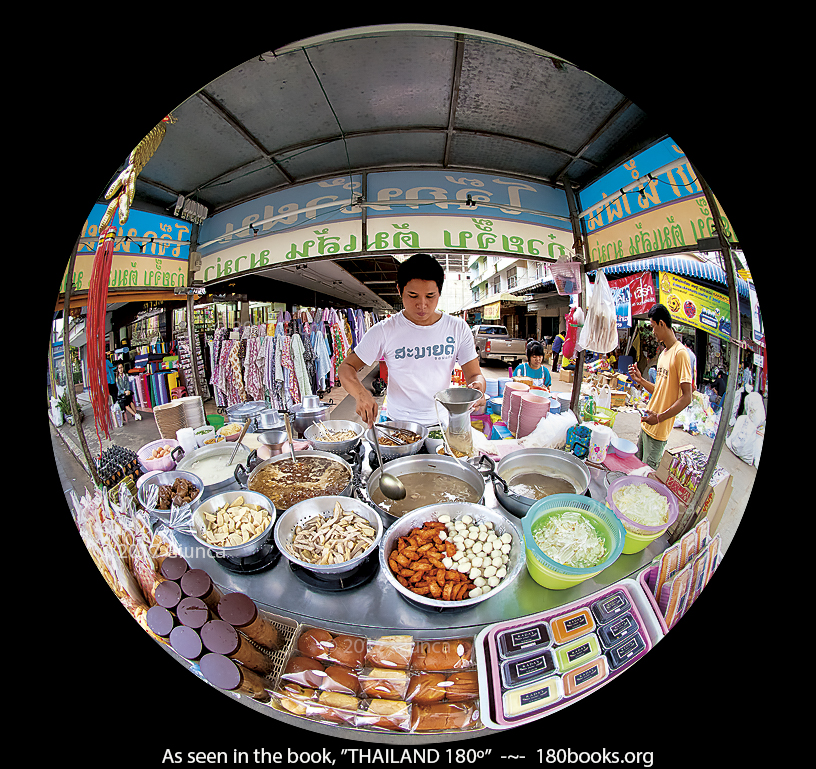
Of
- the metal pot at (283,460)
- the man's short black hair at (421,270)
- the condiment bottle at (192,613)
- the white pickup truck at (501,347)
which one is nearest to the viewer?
the condiment bottle at (192,613)

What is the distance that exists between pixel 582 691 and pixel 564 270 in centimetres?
177

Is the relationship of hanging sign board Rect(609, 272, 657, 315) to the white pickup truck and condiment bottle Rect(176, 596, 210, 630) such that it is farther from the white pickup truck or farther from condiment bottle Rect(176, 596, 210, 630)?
condiment bottle Rect(176, 596, 210, 630)

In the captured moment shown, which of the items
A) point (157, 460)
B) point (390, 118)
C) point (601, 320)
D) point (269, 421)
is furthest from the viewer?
point (269, 421)

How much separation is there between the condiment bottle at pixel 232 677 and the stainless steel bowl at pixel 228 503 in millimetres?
354

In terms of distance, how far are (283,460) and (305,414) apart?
244mm

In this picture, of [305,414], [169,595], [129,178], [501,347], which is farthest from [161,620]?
[501,347]

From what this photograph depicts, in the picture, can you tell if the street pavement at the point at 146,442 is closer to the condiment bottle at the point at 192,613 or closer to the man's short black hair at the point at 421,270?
the man's short black hair at the point at 421,270

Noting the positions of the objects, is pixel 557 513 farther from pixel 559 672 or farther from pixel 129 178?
pixel 129 178

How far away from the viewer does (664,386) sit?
3.80 ft

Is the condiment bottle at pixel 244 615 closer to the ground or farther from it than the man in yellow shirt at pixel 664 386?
closer to the ground

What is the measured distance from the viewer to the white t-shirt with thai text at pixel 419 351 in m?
1.36

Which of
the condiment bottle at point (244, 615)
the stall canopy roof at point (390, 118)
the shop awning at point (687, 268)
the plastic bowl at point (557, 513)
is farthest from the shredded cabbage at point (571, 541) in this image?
the stall canopy roof at point (390, 118)

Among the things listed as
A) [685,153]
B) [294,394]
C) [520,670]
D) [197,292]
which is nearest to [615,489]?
[520,670]

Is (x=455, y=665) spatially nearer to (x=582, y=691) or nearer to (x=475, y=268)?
(x=582, y=691)
